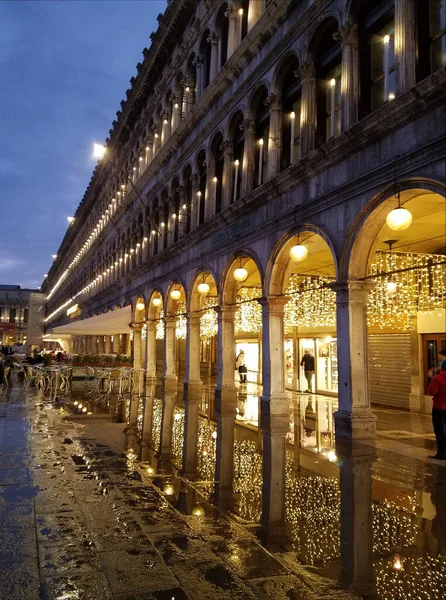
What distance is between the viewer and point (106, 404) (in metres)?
17.0

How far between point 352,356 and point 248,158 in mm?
8674

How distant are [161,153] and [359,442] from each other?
1980cm

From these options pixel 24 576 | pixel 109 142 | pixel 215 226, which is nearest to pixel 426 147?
pixel 24 576

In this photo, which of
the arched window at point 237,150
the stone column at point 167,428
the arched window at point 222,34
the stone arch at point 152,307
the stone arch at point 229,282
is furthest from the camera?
the stone arch at point 152,307

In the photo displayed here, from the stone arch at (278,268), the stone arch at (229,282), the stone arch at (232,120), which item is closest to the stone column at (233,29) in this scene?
the stone arch at (232,120)

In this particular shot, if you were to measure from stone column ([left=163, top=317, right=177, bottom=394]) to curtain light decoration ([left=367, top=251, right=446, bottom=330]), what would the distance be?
1018 cm

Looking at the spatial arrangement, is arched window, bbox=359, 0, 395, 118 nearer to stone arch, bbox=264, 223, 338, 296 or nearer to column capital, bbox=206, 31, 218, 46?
stone arch, bbox=264, 223, 338, 296

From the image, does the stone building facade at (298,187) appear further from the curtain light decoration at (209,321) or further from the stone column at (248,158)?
the curtain light decoration at (209,321)

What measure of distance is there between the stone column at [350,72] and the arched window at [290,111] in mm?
2928

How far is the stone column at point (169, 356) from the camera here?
75.0ft

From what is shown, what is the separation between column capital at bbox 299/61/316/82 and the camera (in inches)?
528

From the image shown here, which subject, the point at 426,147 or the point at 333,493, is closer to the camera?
the point at 333,493

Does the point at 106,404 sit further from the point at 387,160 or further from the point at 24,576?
the point at 24,576

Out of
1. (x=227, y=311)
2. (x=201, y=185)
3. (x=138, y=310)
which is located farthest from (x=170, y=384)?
(x=201, y=185)
